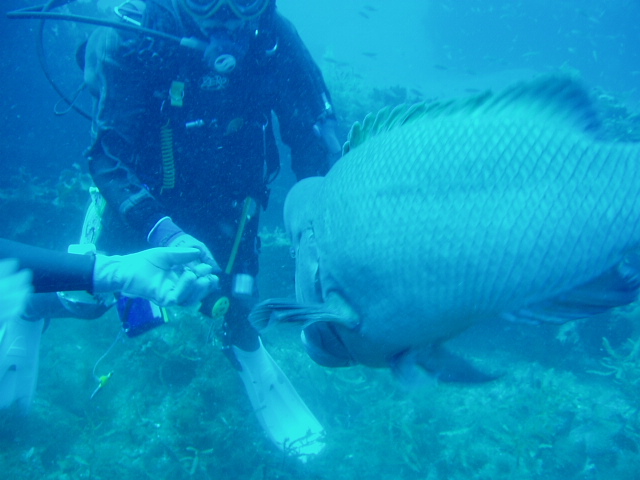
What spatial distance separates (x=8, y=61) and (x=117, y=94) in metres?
7.20

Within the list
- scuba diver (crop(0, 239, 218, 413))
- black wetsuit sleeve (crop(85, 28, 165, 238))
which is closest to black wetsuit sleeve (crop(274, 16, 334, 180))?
black wetsuit sleeve (crop(85, 28, 165, 238))

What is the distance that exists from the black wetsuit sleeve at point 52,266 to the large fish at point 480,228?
1.43 m

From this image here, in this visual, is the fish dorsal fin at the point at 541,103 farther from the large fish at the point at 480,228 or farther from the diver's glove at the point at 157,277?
the diver's glove at the point at 157,277

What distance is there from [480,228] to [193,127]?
254 cm

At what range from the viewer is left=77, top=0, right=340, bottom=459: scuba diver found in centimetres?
267

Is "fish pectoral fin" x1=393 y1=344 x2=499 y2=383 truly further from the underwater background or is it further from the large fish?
the underwater background

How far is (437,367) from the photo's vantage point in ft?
3.82

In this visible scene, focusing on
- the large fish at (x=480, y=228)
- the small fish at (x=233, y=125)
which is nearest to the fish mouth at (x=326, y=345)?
the large fish at (x=480, y=228)

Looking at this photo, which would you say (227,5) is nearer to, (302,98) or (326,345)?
(302,98)

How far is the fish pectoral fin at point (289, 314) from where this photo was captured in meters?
1.05

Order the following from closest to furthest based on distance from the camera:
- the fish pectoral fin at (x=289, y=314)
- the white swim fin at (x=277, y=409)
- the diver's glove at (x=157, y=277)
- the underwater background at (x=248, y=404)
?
the fish pectoral fin at (x=289, y=314) < the diver's glove at (x=157, y=277) < the underwater background at (x=248, y=404) < the white swim fin at (x=277, y=409)

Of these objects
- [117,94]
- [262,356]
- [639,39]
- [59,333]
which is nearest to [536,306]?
[117,94]

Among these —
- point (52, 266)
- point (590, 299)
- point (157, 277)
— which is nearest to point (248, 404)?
point (157, 277)

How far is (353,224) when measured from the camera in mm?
1128
